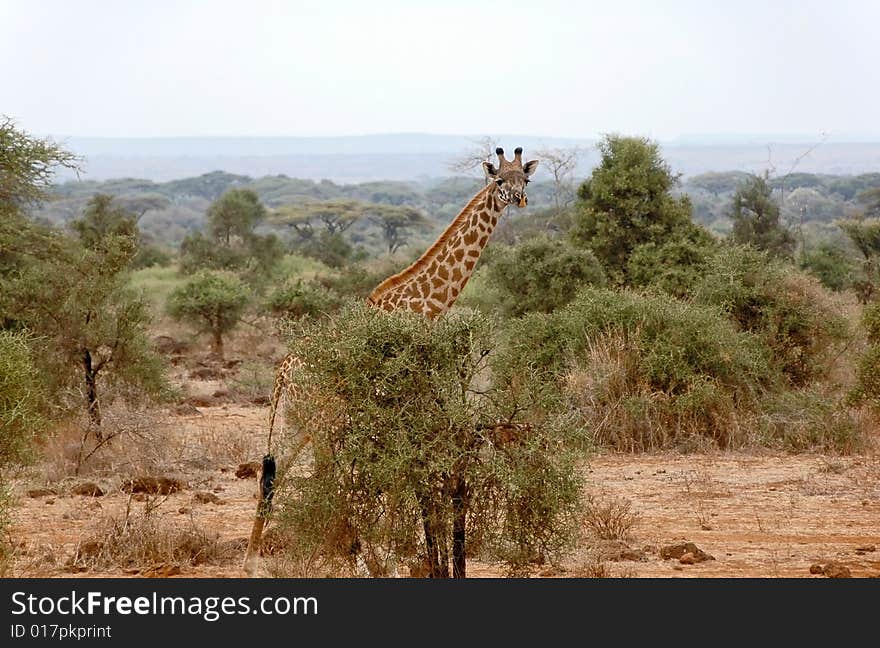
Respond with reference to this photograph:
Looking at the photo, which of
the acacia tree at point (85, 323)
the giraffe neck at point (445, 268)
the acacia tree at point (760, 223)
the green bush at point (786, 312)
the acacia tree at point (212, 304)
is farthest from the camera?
the acacia tree at point (760, 223)

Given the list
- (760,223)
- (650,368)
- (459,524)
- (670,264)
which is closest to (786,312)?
(650,368)

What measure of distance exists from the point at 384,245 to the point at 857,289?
30.7 m

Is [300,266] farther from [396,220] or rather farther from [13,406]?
[13,406]

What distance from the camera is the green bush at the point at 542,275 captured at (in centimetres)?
1417

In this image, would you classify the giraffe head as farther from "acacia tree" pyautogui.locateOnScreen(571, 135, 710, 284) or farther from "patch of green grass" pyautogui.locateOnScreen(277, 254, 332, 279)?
"patch of green grass" pyautogui.locateOnScreen(277, 254, 332, 279)

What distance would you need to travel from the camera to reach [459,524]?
5734 millimetres

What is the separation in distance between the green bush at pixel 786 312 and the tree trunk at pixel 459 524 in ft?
19.8

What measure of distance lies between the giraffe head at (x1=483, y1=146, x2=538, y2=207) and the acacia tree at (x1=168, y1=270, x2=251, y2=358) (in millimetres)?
10149

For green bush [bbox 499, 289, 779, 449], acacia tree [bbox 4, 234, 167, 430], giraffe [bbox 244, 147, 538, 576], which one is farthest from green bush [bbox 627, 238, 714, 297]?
acacia tree [bbox 4, 234, 167, 430]

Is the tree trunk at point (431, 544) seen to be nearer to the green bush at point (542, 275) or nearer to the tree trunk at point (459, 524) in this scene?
the tree trunk at point (459, 524)

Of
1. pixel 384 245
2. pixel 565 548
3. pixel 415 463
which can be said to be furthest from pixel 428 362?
pixel 384 245

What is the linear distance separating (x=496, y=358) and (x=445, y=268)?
256 centimetres

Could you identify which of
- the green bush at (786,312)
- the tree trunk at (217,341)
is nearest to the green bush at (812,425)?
the green bush at (786,312)

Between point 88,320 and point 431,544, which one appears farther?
point 88,320
